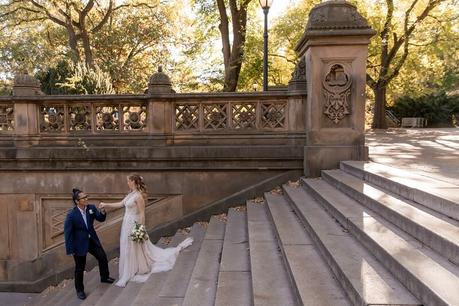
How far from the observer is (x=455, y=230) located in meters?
3.38

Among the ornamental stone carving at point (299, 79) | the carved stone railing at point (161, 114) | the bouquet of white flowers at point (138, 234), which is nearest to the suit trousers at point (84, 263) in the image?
the bouquet of white flowers at point (138, 234)

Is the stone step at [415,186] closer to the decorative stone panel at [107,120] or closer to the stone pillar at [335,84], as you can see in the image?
the stone pillar at [335,84]

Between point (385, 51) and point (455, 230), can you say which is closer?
point (455, 230)

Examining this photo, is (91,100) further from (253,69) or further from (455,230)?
(253,69)

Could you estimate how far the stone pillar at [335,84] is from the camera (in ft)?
25.0

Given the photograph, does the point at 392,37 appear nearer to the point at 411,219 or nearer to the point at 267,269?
the point at 411,219

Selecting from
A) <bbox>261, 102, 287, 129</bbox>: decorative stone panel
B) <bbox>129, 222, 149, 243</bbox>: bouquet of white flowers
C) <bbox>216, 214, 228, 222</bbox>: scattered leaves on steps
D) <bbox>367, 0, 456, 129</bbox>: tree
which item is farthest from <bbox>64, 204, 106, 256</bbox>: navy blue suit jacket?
<bbox>367, 0, 456, 129</bbox>: tree

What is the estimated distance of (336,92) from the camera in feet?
25.6

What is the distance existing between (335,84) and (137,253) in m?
4.84

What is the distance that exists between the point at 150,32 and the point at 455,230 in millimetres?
23130

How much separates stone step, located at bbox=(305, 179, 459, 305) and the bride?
2704 mm

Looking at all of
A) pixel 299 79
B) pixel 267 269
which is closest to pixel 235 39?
pixel 299 79

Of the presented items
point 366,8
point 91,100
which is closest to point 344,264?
point 91,100

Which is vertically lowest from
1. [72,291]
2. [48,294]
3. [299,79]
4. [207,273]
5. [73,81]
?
[48,294]
